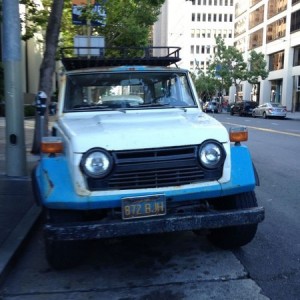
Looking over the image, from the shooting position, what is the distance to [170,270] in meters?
4.54

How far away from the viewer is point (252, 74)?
56781 millimetres

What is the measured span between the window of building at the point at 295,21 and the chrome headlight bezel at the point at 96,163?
51118 millimetres

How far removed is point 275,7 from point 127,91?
2270 inches

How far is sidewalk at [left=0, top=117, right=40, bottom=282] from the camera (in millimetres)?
4762

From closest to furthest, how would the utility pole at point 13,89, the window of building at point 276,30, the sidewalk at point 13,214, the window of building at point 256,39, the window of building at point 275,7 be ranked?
the sidewalk at point 13,214
the utility pole at point 13,89
the window of building at point 275,7
the window of building at point 276,30
the window of building at point 256,39

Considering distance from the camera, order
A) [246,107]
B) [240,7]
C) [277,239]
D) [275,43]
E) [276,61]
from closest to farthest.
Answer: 1. [277,239]
2. [246,107]
3. [275,43]
4. [276,61]
5. [240,7]

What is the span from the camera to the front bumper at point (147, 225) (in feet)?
12.7

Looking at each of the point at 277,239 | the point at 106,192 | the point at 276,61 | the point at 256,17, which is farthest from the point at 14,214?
the point at 256,17

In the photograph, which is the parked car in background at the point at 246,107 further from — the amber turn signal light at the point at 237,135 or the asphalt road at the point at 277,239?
the amber turn signal light at the point at 237,135

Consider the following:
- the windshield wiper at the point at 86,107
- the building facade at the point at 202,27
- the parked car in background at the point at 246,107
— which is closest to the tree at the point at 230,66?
the parked car in background at the point at 246,107

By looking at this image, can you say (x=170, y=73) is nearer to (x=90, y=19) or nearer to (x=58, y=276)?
(x=58, y=276)

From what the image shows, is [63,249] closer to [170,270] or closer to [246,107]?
[170,270]

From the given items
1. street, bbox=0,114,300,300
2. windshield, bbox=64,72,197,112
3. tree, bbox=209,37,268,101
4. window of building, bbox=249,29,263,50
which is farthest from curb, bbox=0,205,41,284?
window of building, bbox=249,29,263,50

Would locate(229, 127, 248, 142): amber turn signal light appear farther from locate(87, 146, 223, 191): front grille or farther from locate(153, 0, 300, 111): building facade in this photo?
locate(153, 0, 300, 111): building facade
